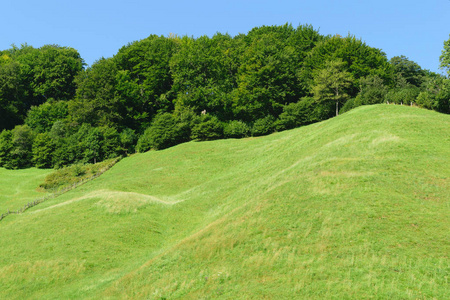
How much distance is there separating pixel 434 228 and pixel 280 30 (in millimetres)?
110109

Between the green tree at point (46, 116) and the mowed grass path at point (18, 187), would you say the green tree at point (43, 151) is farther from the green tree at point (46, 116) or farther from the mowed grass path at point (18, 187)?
the green tree at point (46, 116)

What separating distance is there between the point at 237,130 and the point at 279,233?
6290cm

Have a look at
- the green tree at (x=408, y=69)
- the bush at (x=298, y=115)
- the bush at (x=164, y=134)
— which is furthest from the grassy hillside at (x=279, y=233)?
the green tree at (x=408, y=69)

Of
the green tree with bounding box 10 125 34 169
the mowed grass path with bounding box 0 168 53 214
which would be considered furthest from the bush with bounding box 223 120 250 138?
the green tree with bounding box 10 125 34 169

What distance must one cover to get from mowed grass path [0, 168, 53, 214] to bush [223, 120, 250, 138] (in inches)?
1731

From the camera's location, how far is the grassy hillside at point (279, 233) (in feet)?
53.1

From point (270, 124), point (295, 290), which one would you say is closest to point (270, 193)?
point (295, 290)

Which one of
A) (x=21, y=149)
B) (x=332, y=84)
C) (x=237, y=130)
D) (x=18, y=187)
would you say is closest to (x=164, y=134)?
(x=237, y=130)

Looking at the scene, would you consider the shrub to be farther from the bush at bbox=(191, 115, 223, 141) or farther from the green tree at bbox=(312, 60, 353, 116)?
the green tree at bbox=(312, 60, 353, 116)

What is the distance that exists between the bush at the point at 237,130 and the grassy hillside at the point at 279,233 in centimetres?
3601

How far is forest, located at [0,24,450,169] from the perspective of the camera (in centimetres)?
8244

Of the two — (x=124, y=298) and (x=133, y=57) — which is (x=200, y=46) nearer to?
(x=133, y=57)

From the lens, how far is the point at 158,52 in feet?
340

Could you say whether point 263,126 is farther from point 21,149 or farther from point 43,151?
point 21,149
